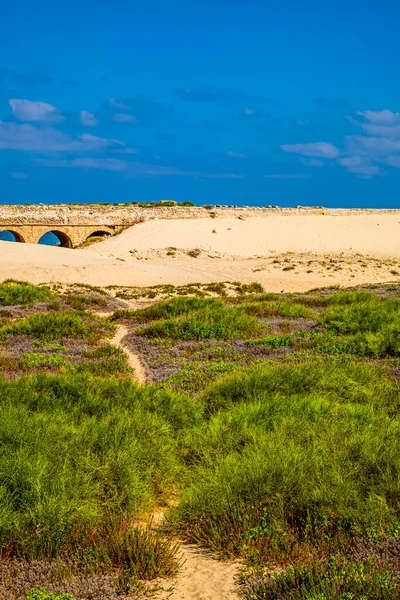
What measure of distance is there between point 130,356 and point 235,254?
3258cm

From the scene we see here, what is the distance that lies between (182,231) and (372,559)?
45.2 meters

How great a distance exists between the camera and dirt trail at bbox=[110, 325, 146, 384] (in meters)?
10.5

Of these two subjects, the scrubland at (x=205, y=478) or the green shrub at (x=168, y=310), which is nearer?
the scrubland at (x=205, y=478)

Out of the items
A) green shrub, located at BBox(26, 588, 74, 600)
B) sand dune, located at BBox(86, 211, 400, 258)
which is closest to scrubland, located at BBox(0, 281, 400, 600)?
green shrub, located at BBox(26, 588, 74, 600)

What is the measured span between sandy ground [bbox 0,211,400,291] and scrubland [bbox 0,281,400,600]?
20.8 meters

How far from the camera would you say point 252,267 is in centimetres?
3603

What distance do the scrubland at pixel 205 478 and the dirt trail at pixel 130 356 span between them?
281 millimetres

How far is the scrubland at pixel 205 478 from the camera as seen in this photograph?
12.3ft

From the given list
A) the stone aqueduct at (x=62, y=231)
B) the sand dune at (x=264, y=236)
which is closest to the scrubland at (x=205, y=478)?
the sand dune at (x=264, y=236)

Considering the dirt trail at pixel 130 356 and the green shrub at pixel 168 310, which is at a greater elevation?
the green shrub at pixel 168 310

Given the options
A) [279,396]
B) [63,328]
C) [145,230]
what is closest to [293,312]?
[63,328]

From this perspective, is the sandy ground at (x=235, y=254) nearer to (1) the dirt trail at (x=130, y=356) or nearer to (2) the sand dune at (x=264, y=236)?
(2) the sand dune at (x=264, y=236)

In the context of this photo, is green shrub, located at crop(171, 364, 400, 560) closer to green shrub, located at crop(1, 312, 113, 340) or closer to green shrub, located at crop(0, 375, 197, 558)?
green shrub, located at crop(0, 375, 197, 558)

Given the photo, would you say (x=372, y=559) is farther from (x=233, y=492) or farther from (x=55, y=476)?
(x=55, y=476)
